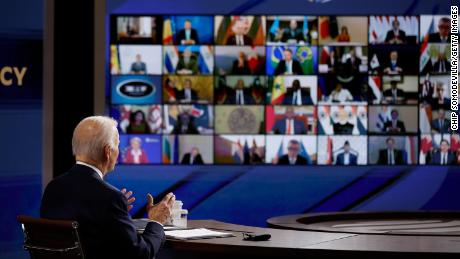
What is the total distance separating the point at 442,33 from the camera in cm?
748

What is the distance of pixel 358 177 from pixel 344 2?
1.56m

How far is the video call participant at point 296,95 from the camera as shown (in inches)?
294

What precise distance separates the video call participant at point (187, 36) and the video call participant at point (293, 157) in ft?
4.06

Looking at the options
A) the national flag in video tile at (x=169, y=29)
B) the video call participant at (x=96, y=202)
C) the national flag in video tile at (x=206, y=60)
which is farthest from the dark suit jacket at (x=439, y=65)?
the video call participant at (x=96, y=202)

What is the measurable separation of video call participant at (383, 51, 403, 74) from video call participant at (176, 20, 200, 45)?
170 centimetres

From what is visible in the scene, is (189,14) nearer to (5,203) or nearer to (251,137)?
(251,137)

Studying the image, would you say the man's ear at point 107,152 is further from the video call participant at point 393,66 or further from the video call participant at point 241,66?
the video call participant at point 393,66

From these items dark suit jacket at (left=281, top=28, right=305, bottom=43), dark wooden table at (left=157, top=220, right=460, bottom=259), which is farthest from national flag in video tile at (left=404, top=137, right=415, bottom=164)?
dark wooden table at (left=157, top=220, right=460, bottom=259)

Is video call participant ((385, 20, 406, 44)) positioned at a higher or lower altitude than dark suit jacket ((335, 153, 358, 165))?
higher

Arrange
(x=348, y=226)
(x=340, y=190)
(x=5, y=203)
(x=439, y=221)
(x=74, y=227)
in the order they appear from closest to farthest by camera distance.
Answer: (x=74, y=227)
(x=348, y=226)
(x=439, y=221)
(x=5, y=203)
(x=340, y=190)

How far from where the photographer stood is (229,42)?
7.48 metres

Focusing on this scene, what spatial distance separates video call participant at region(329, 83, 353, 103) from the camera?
7.46 meters

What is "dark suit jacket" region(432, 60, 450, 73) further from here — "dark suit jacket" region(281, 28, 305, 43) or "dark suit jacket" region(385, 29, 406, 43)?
"dark suit jacket" region(281, 28, 305, 43)

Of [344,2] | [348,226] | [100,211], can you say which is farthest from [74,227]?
[344,2]
